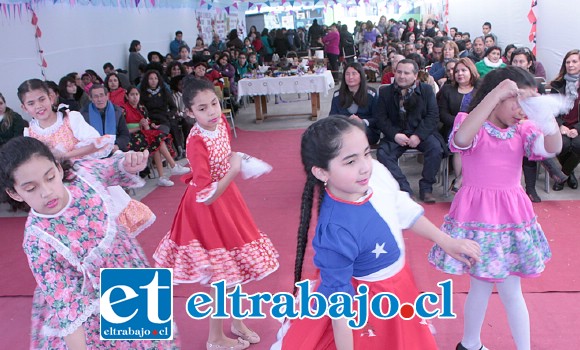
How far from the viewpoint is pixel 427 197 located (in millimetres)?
4355

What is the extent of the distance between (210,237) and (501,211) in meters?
1.20

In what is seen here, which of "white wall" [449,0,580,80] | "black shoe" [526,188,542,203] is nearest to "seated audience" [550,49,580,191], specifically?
"black shoe" [526,188,542,203]

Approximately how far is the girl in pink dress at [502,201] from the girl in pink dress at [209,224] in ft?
2.78

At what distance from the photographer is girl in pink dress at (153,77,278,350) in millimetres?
2271

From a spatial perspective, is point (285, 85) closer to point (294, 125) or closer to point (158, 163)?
point (294, 125)

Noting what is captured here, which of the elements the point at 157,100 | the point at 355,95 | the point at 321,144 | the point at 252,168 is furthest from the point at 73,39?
the point at 321,144

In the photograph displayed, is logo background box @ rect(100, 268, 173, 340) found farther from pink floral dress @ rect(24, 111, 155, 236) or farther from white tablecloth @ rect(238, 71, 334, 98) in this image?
white tablecloth @ rect(238, 71, 334, 98)

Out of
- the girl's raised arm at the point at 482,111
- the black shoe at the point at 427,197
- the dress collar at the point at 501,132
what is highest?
the girl's raised arm at the point at 482,111

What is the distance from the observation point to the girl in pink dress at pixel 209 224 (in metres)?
2.27

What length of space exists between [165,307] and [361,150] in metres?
0.96

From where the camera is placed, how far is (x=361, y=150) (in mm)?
1438

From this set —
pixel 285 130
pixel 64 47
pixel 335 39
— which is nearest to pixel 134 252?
pixel 285 130

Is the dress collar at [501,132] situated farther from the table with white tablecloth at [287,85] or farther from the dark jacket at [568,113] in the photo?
the table with white tablecloth at [287,85]

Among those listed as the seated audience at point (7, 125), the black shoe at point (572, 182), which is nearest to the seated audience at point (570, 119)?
the black shoe at point (572, 182)
